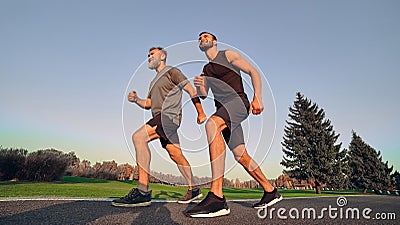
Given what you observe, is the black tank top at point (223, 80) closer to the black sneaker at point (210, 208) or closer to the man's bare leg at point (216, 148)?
the man's bare leg at point (216, 148)

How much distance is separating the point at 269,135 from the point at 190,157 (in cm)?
110

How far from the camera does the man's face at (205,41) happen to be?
3.32 metres

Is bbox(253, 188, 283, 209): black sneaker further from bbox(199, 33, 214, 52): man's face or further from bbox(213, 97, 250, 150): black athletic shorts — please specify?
bbox(199, 33, 214, 52): man's face

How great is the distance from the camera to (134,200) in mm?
3012

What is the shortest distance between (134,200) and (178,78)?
170 cm

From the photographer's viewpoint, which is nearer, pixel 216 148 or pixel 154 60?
pixel 216 148

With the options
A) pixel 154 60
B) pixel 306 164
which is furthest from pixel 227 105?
pixel 306 164

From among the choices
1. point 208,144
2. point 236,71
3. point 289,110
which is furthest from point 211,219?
point 289,110

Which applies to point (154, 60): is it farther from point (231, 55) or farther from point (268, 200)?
point (268, 200)

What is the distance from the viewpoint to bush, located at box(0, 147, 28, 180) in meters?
7.62

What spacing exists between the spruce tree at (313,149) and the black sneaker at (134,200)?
77.8ft

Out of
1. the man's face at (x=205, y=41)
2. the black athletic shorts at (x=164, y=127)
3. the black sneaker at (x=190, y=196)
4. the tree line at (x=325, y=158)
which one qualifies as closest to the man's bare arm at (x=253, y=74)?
the man's face at (x=205, y=41)

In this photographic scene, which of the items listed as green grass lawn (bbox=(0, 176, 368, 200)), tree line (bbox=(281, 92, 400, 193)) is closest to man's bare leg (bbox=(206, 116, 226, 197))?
green grass lawn (bbox=(0, 176, 368, 200))

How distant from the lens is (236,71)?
3156 mm
